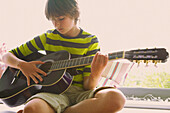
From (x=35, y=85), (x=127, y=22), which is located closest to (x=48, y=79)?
(x=35, y=85)

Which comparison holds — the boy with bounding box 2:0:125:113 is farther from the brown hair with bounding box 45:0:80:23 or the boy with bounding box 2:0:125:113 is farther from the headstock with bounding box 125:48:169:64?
the headstock with bounding box 125:48:169:64

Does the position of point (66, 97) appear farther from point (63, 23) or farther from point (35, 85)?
point (63, 23)

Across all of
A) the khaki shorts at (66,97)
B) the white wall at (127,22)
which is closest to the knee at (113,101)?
the khaki shorts at (66,97)

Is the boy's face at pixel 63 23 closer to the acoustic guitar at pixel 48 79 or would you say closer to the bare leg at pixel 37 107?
the acoustic guitar at pixel 48 79

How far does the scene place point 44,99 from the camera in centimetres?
108

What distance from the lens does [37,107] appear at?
1015mm

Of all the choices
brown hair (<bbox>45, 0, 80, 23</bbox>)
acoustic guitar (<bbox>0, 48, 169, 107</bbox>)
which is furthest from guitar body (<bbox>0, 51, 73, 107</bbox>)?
brown hair (<bbox>45, 0, 80, 23</bbox>)

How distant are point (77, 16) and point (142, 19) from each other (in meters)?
0.81

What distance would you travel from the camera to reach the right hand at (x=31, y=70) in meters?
1.19

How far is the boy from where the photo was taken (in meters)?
1.04

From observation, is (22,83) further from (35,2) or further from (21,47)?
(35,2)

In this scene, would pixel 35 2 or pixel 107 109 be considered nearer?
pixel 107 109

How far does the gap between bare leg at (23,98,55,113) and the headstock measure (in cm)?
45

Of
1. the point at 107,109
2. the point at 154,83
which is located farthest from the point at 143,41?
the point at 107,109
